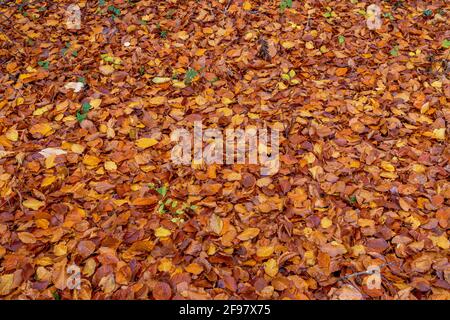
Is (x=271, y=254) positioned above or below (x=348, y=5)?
below

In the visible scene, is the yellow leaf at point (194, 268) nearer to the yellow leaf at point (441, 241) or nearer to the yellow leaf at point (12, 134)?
the yellow leaf at point (441, 241)

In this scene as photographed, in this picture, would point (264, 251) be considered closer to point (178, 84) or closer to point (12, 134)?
point (178, 84)

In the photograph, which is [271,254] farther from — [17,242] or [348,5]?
[348,5]

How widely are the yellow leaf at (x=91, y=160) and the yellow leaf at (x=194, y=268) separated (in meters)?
1.07

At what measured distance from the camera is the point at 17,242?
8.06ft

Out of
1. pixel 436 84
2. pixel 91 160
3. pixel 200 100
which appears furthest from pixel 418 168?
pixel 91 160

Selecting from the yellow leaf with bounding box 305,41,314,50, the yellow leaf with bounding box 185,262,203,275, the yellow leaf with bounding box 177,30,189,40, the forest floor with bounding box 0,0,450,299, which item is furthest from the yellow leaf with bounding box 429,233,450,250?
the yellow leaf with bounding box 177,30,189,40

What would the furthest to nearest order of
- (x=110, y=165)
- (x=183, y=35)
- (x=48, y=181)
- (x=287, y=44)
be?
1. (x=183, y=35)
2. (x=287, y=44)
3. (x=110, y=165)
4. (x=48, y=181)

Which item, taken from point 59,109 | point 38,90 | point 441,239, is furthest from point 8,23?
point 441,239

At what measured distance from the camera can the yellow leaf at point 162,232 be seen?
98.2 inches

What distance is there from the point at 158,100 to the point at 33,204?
4.18 ft

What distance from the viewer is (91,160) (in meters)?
2.89

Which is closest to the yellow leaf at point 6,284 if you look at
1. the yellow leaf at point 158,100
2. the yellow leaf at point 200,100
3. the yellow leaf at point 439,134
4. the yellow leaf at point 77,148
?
the yellow leaf at point 77,148

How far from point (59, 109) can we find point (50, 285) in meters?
1.55
